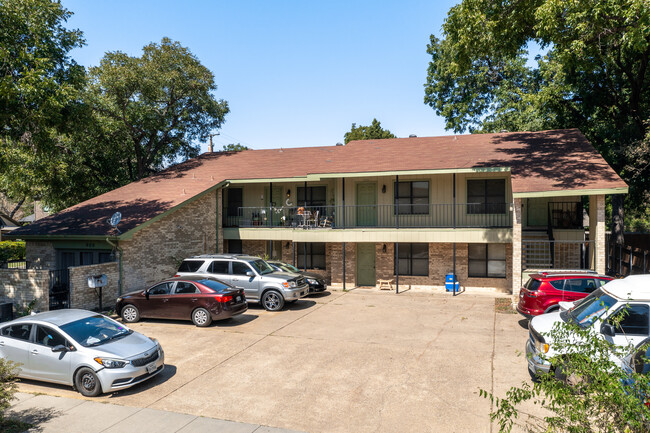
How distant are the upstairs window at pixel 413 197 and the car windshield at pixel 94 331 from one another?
14115 millimetres

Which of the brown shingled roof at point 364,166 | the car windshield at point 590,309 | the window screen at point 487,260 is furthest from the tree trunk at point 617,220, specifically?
the car windshield at point 590,309

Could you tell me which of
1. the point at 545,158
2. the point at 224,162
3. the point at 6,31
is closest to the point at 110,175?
the point at 224,162

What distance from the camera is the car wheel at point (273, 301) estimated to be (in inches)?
635

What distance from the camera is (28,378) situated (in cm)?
923

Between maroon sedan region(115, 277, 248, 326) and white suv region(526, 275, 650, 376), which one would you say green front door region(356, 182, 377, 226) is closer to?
maroon sedan region(115, 277, 248, 326)

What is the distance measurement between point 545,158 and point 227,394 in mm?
17010

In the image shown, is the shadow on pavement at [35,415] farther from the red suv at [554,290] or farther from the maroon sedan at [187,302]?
the red suv at [554,290]

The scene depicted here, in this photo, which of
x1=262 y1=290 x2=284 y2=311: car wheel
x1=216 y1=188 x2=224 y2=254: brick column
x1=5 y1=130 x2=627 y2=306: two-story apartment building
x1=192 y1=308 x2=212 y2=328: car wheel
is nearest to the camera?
x1=192 y1=308 x2=212 y2=328: car wheel

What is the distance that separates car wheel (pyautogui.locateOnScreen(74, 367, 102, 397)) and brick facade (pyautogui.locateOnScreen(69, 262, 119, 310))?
7314mm

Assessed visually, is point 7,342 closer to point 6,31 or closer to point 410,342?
Answer: point 410,342

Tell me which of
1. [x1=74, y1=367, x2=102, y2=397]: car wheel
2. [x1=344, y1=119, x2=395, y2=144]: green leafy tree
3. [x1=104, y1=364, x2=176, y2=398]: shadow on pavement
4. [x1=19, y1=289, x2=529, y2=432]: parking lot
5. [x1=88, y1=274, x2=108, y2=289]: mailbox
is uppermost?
[x1=344, y1=119, x2=395, y2=144]: green leafy tree

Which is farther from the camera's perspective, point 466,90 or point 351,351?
point 466,90

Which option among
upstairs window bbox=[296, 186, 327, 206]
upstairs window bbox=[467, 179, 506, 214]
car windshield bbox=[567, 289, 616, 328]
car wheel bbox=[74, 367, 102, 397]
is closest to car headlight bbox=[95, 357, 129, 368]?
car wheel bbox=[74, 367, 102, 397]

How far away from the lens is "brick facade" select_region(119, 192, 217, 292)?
1791cm
